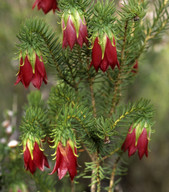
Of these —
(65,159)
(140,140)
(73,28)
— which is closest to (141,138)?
(140,140)

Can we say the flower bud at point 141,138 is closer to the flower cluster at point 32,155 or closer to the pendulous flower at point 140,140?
the pendulous flower at point 140,140

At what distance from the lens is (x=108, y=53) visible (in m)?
0.56

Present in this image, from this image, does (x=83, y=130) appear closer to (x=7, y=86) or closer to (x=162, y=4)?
(x=162, y=4)

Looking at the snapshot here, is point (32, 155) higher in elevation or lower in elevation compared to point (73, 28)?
lower

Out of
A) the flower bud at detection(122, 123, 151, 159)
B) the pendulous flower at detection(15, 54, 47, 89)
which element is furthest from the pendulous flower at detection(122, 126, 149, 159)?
the pendulous flower at detection(15, 54, 47, 89)

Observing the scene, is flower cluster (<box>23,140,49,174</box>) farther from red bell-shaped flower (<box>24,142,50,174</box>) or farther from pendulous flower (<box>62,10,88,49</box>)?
pendulous flower (<box>62,10,88,49</box>)

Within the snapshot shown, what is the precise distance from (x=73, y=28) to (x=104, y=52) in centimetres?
8

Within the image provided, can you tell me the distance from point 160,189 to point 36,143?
2.35 m

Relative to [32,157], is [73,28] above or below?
above

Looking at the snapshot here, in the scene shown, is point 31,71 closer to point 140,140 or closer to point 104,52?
point 104,52

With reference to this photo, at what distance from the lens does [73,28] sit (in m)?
0.55

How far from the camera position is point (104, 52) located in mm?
554

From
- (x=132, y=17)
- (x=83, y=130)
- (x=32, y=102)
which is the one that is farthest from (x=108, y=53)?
(x=32, y=102)

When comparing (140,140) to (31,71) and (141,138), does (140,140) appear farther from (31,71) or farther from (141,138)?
(31,71)
